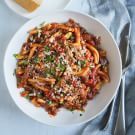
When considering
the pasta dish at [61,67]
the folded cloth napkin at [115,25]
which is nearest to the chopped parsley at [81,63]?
the pasta dish at [61,67]

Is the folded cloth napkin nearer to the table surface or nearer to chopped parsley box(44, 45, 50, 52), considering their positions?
the table surface

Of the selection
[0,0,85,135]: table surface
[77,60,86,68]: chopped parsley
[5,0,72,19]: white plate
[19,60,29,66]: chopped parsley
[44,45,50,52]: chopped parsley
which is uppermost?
[5,0,72,19]: white plate

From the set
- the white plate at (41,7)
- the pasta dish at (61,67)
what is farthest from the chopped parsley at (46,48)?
the white plate at (41,7)

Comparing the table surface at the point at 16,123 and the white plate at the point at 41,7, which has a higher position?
the white plate at the point at 41,7

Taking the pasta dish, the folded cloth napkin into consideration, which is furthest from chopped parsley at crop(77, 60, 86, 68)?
the folded cloth napkin

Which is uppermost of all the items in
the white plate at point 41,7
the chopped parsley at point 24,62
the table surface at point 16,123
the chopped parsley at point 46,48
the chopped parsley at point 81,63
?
the white plate at point 41,7

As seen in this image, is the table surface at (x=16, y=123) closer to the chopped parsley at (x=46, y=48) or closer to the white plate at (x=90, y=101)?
the white plate at (x=90, y=101)

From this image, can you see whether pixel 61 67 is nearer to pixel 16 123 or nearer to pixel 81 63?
pixel 81 63

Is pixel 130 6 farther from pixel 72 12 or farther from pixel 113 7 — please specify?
pixel 72 12
